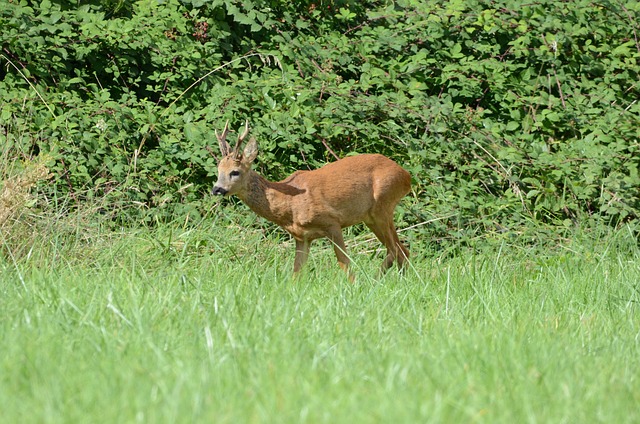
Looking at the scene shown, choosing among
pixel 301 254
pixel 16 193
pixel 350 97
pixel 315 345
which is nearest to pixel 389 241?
pixel 301 254

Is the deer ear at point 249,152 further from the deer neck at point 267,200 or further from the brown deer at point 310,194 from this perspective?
the deer neck at point 267,200

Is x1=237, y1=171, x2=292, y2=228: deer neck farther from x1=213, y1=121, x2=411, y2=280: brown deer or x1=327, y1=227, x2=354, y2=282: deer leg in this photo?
x1=327, y1=227, x2=354, y2=282: deer leg

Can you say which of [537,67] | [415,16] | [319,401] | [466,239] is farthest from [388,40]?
[319,401]

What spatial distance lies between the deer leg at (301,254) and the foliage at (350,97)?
1.35m

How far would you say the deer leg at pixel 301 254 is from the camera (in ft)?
23.6

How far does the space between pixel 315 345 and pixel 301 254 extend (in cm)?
284

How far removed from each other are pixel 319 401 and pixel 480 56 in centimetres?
719

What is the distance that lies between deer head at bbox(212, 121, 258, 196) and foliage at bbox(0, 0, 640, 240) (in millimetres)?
1296

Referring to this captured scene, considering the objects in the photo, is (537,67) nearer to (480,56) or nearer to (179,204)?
(480,56)

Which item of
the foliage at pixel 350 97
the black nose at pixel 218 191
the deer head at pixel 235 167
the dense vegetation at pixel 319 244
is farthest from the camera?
the foliage at pixel 350 97

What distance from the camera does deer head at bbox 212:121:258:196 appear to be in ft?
23.1

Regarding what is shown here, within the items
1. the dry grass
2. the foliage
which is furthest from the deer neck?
the dry grass

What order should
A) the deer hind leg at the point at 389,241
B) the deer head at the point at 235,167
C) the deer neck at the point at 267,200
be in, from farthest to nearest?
the deer hind leg at the point at 389,241
the deer neck at the point at 267,200
the deer head at the point at 235,167

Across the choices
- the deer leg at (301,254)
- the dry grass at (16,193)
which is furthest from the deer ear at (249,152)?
the dry grass at (16,193)
